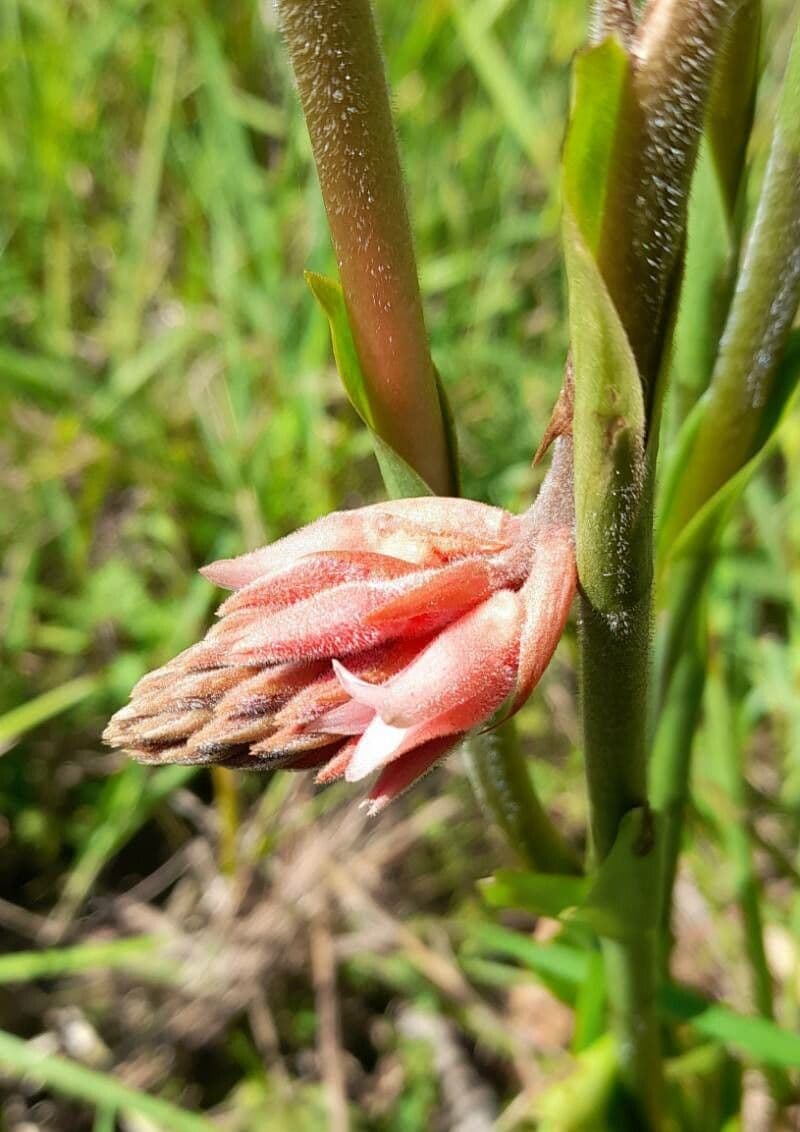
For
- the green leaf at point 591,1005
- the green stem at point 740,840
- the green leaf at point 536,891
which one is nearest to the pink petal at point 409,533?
the green leaf at point 536,891

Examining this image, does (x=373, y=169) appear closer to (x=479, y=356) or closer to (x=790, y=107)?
(x=790, y=107)

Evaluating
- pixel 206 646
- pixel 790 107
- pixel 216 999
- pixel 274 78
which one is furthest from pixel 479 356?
pixel 206 646

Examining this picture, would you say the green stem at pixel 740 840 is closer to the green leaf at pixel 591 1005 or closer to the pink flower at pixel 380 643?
the green leaf at pixel 591 1005

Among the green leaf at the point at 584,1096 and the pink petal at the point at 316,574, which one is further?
the green leaf at the point at 584,1096

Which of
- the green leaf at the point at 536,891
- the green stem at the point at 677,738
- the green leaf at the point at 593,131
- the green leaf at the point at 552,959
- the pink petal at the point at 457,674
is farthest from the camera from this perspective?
the green leaf at the point at 552,959

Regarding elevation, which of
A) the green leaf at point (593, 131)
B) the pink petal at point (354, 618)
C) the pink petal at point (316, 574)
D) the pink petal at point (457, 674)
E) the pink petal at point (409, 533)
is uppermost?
the green leaf at point (593, 131)

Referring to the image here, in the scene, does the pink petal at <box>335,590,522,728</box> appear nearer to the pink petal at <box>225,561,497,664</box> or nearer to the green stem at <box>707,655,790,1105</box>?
the pink petal at <box>225,561,497,664</box>

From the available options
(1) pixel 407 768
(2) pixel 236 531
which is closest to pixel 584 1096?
(1) pixel 407 768
